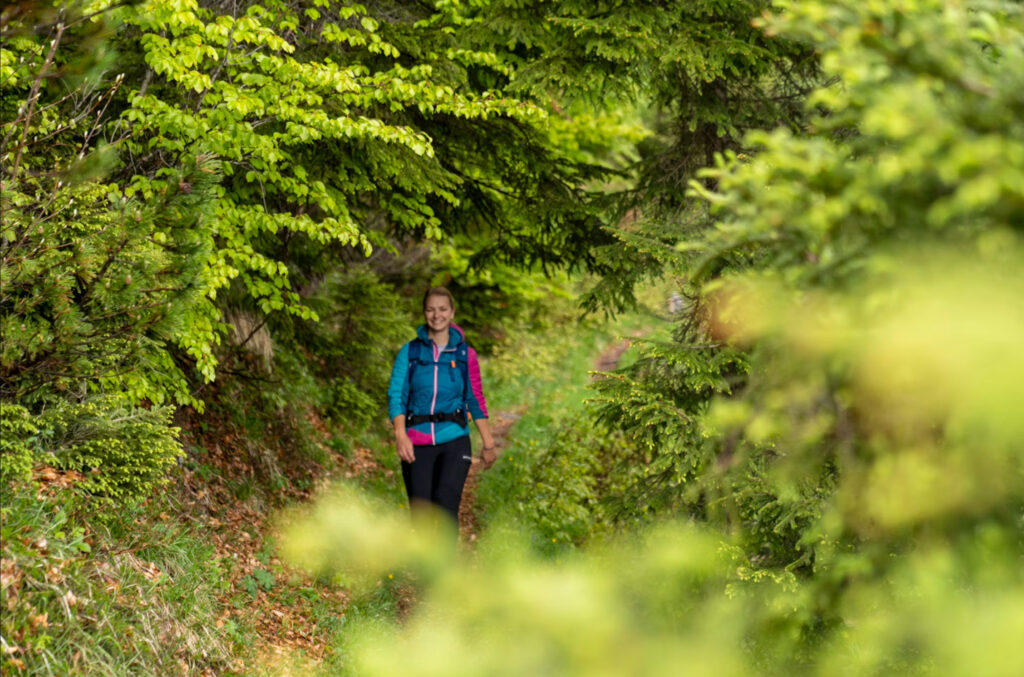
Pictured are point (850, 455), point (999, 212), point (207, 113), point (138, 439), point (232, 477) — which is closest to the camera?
point (999, 212)

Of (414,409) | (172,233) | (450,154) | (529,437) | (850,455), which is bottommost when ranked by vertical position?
(529,437)

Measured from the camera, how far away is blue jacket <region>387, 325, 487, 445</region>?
22.6 feet

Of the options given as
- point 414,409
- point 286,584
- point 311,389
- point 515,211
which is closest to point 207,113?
point 414,409

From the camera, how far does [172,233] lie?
4.98m

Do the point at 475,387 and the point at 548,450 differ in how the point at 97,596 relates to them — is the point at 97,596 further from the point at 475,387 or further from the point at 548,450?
the point at 548,450

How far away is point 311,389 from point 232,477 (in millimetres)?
3225

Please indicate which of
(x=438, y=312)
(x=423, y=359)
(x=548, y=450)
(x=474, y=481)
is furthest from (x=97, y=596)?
(x=548, y=450)

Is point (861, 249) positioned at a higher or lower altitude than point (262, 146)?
higher

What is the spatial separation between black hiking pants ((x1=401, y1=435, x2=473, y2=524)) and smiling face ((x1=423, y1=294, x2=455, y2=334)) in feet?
3.15

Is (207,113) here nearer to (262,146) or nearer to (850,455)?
(262,146)

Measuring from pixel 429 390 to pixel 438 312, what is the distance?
0.66 meters

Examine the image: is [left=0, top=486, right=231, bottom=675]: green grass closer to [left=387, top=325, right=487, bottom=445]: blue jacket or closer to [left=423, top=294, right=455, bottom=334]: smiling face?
[left=387, top=325, right=487, bottom=445]: blue jacket

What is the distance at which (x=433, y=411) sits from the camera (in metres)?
6.89

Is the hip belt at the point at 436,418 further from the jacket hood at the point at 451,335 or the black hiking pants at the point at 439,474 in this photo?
the jacket hood at the point at 451,335
